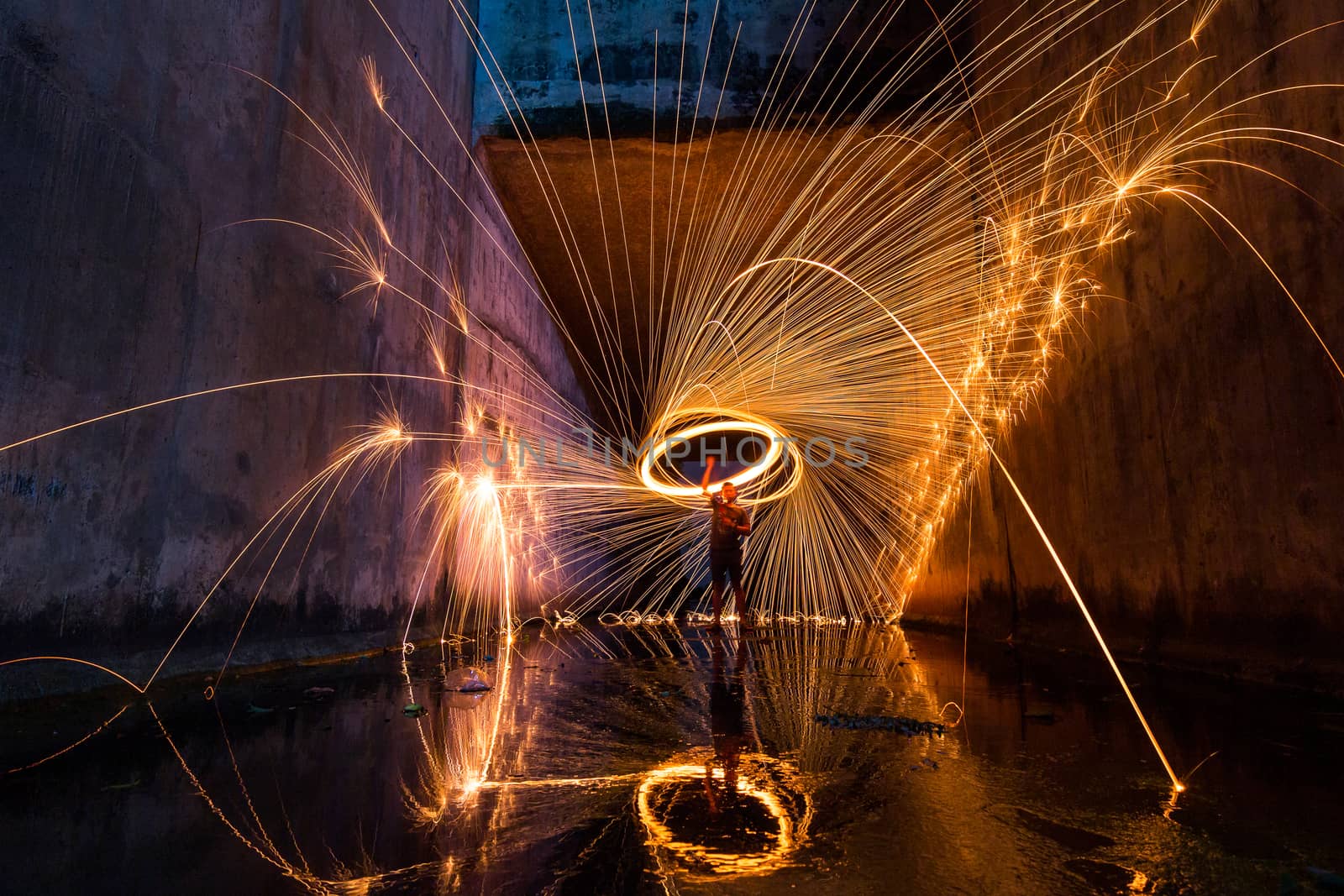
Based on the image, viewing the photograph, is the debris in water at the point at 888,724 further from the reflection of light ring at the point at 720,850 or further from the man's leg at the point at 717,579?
the man's leg at the point at 717,579

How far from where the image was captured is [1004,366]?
702 centimetres

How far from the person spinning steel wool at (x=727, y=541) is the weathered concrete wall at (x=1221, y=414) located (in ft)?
10.3

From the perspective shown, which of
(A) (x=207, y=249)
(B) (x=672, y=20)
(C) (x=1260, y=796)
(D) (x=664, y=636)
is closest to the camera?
(C) (x=1260, y=796)

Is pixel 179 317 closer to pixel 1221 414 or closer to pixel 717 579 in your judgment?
pixel 1221 414

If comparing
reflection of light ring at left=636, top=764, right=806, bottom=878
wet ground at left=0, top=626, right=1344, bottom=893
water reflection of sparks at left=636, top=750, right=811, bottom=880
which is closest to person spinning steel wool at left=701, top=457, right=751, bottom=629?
wet ground at left=0, top=626, right=1344, bottom=893

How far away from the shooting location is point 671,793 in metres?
2.21

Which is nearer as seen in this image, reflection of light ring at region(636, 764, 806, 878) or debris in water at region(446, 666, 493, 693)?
reflection of light ring at region(636, 764, 806, 878)

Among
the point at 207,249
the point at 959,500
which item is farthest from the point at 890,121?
the point at 207,249

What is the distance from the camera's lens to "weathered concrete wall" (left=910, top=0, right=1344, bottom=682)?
3506 millimetres

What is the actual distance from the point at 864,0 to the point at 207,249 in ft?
24.2

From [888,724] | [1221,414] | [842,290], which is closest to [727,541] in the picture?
[842,290]

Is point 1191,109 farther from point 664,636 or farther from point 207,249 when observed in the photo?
point 664,636

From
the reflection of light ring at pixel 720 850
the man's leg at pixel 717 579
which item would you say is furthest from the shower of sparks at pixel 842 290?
the man's leg at pixel 717 579

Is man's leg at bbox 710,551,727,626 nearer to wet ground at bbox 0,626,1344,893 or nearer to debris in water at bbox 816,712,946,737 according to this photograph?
wet ground at bbox 0,626,1344,893
